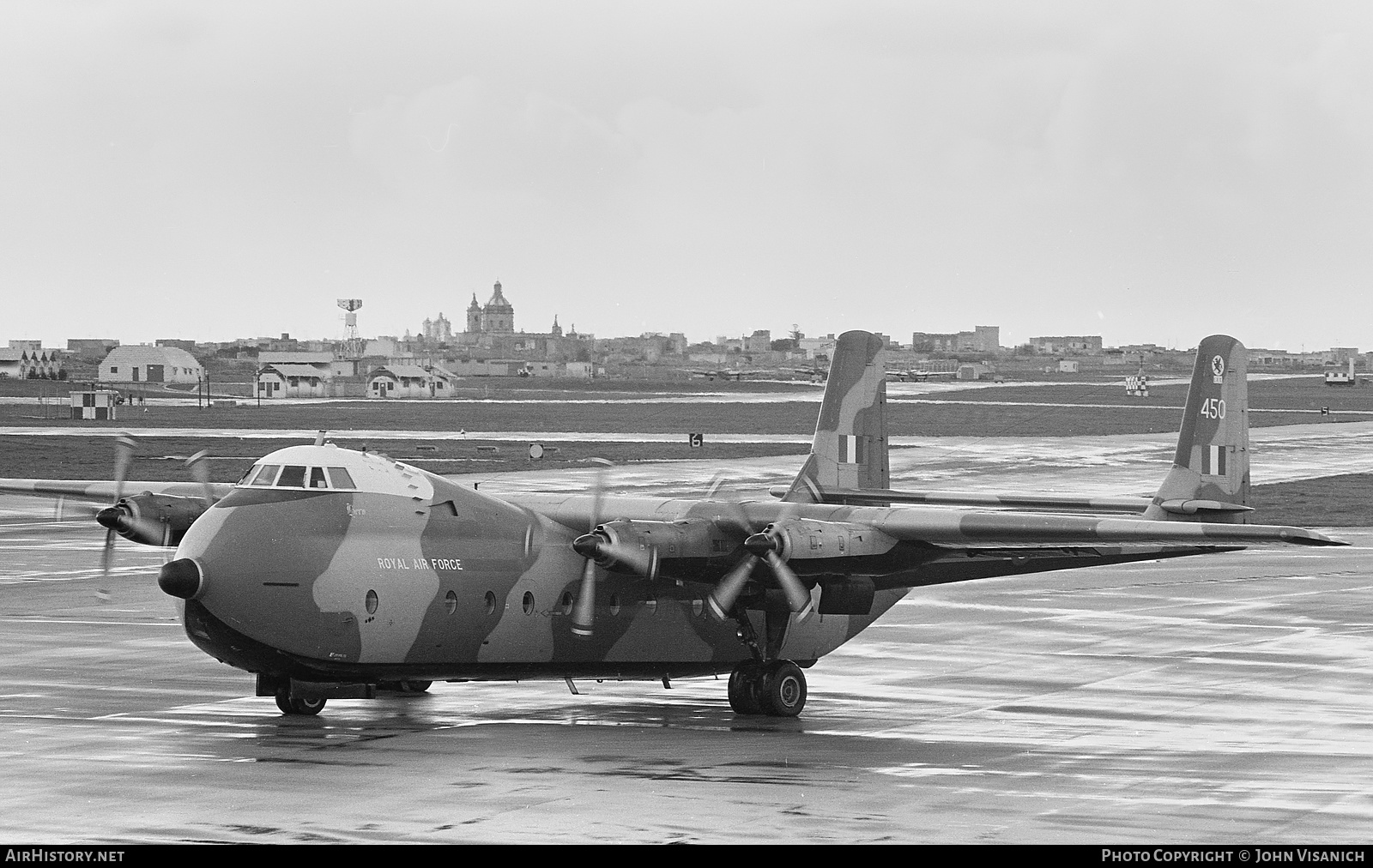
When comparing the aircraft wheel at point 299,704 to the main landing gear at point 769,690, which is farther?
the main landing gear at point 769,690

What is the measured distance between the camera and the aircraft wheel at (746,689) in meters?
25.0

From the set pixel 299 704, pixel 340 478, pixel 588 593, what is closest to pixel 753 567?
pixel 588 593

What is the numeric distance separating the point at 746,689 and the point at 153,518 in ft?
29.2

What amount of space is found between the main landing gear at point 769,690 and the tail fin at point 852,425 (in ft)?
13.9

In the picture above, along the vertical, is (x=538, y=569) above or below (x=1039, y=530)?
below

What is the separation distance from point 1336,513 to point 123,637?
42108 millimetres

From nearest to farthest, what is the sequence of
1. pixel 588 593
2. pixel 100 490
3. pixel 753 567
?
pixel 753 567 < pixel 588 593 < pixel 100 490

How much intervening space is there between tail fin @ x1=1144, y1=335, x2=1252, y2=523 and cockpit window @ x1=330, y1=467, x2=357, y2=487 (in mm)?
12914

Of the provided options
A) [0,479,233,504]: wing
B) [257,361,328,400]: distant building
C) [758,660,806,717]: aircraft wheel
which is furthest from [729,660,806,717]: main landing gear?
[257,361,328,400]: distant building

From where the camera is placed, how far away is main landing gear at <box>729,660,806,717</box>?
24.9 meters

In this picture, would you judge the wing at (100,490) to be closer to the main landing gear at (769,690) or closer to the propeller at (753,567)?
the propeller at (753,567)

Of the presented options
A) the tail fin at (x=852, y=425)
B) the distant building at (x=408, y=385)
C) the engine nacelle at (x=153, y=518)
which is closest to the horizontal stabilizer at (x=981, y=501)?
the tail fin at (x=852, y=425)

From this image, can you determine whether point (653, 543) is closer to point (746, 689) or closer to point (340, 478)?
point (746, 689)

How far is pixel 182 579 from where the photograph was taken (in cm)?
2067
